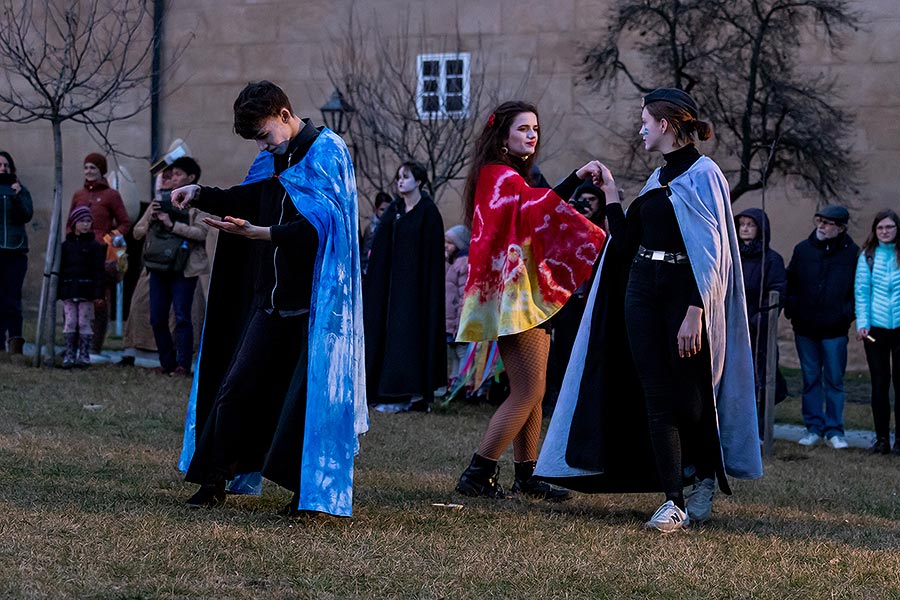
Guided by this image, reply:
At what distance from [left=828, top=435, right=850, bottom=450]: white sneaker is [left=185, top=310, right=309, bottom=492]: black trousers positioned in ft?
19.2

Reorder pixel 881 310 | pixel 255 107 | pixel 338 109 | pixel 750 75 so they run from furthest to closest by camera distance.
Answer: pixel 338 109 < pixel 750 75 < pixel 881 310 < pixel 255 107

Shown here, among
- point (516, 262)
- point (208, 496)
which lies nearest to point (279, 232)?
point (208, 496)

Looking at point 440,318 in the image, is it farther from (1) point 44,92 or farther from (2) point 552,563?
(2) point 552,563

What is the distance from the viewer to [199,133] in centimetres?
2044

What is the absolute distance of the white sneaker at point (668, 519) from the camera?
599 centimetres

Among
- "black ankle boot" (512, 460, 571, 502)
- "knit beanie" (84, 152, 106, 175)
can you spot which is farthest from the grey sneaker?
"knit beanie" (84, 152, 106, 175)

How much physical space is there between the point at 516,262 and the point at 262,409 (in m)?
1.51

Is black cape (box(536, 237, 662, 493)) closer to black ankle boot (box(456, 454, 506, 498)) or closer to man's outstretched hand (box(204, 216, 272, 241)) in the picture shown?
black ankle boot (box(456, 454, 506, 498))

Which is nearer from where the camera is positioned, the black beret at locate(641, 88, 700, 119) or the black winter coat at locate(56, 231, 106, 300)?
the black beret at locate(641, 88, 700, 119)

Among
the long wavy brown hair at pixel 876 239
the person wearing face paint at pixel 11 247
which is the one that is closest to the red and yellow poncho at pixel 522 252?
the long wavy brown hair at pixel 876 239

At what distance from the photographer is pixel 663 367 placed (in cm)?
607

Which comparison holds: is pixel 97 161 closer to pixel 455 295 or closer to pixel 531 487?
pixel 455 295

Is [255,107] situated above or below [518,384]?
above

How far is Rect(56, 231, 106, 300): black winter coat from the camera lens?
12672 millimetres
